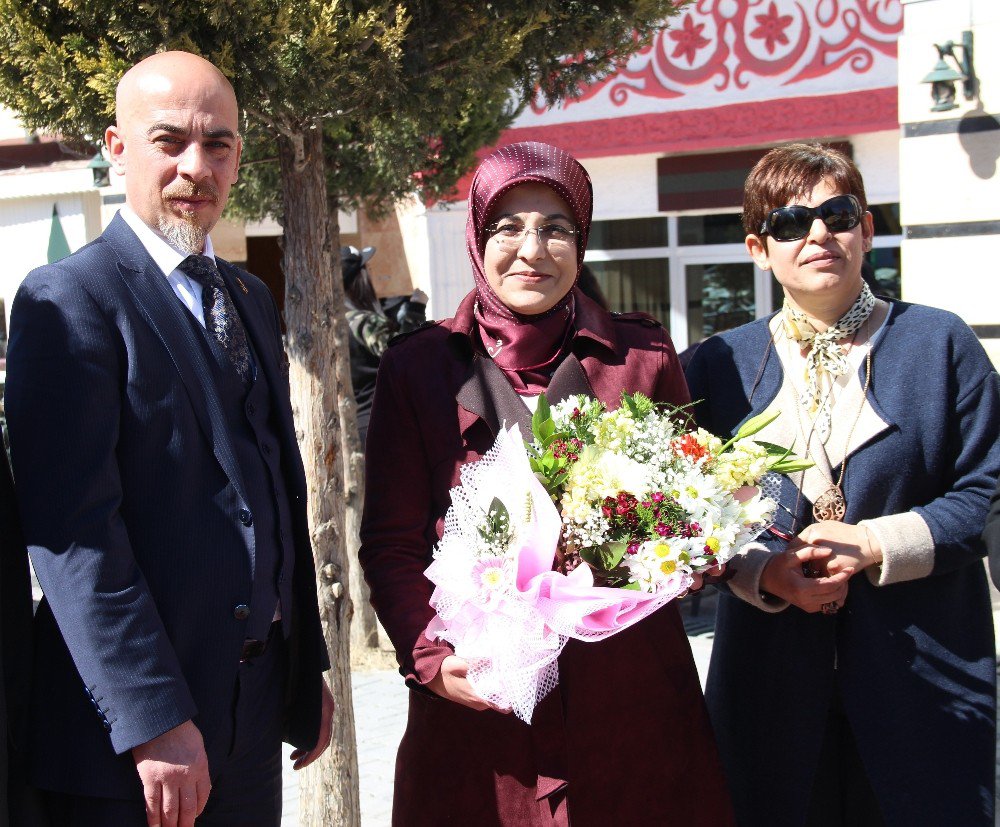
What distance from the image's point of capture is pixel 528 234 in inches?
105

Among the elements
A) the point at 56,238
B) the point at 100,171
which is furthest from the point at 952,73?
the point at 56,238

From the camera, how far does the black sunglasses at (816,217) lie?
297cm

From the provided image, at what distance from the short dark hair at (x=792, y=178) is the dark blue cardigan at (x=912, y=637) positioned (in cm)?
40

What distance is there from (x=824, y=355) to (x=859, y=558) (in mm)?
563

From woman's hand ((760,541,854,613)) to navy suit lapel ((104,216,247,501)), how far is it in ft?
4.21

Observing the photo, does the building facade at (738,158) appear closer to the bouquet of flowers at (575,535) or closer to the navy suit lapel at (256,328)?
the navy suit lapel at (256,328)

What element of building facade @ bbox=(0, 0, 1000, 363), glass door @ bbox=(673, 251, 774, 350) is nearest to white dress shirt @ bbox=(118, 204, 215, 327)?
building facade @ bbox=(0, 0, 1000, 363)

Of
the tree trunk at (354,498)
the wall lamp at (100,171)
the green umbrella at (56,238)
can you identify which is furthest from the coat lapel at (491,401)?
the green umbrella at (56,238)

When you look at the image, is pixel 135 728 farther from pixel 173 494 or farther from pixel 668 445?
pixel 668 445

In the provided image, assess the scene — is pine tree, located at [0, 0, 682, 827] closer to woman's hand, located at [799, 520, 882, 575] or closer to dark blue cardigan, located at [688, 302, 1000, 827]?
dark blue cardigan, located at [688, 302, 1000, 827]

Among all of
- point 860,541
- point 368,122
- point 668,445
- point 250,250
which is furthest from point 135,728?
point 250,250

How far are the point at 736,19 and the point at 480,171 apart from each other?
7608 millimetres

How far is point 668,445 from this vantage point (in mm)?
2385

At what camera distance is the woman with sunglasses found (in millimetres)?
2867
